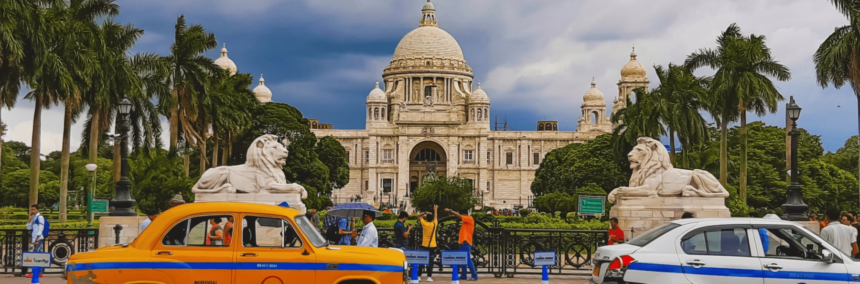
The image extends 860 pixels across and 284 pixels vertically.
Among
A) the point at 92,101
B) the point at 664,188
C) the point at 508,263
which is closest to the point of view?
the point at 508,263

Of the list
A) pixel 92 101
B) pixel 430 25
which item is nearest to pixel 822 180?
pixel 92 101

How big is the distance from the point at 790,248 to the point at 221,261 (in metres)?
7.80

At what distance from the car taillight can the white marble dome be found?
336 feet

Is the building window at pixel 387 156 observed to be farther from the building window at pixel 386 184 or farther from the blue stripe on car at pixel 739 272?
the blue stripe on car at pixel 739 272

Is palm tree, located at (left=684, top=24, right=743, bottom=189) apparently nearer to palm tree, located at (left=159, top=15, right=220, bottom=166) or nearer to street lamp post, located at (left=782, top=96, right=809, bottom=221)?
street lamp post, located at (left=782, top=96, right=809, bottom=221)

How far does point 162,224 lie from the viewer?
1176 centimetres

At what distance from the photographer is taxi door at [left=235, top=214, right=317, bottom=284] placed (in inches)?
466

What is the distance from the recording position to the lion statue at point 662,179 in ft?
74.8

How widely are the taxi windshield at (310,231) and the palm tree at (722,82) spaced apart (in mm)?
27561

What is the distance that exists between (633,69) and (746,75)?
214ft

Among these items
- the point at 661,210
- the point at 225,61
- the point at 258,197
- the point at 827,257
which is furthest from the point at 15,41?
the point at 225,61

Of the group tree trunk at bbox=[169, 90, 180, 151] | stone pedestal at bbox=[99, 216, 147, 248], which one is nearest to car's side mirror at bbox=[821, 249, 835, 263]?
stone pedestal at bbox=[99, 216, 147, 248]

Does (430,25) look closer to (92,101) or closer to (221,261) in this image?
→ (92,101)

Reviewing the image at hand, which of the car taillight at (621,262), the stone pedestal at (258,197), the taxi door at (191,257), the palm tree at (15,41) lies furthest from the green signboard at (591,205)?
the taxi door at (191,257)
